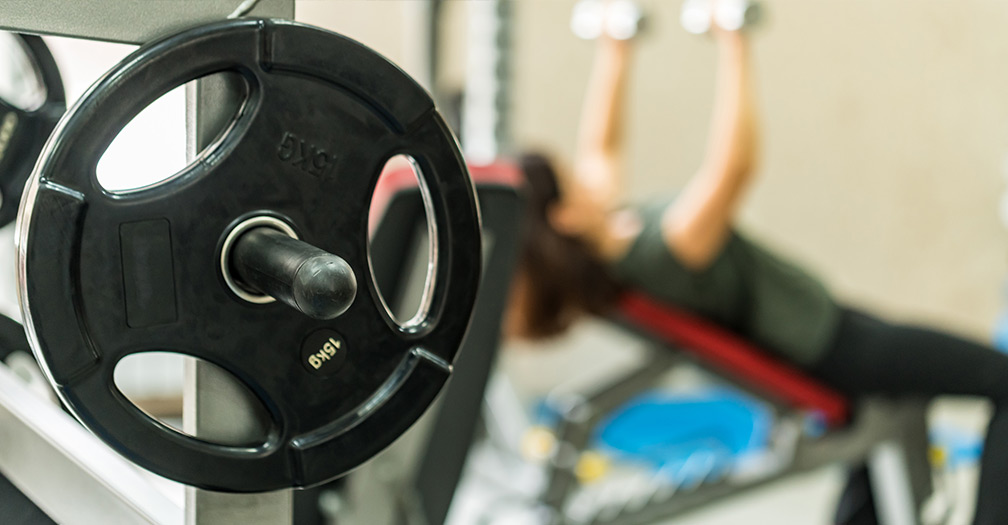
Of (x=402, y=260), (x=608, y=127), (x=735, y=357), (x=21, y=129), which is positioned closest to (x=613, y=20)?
(x=608, y=127)

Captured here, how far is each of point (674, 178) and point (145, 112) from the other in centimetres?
271

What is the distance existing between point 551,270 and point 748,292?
38 centimetres

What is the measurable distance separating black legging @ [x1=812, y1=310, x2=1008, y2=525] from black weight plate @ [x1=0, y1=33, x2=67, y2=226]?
135cm

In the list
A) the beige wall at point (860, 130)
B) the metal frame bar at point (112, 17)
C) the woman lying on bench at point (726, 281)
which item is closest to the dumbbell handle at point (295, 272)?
the metal frame bar at point (112, 17)

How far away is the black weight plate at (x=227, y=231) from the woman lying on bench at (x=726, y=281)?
1107mm

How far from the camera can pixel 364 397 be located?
435 millimetres

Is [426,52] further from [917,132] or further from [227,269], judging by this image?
[917,132]

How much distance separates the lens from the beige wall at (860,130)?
9.75 feet

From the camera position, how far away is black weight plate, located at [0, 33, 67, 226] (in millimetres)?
557

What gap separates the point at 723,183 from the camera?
5.12 ft

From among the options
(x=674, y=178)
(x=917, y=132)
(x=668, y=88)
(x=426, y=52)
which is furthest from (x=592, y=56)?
(x=917, y=132)

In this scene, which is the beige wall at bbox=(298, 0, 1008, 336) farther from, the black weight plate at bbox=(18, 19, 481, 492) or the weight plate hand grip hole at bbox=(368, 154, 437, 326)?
the black weight plate at bbox=(18, 19, 481, 492)

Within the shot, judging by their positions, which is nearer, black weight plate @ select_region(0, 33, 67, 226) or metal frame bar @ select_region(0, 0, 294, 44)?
metal frame bar @ select_region(0, 0, 294, 44)

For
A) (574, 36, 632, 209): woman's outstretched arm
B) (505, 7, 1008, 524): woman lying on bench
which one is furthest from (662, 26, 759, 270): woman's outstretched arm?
(574, 36, 632, 209): woman's outstretched arm
